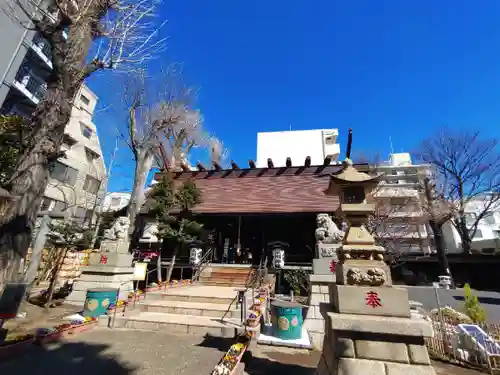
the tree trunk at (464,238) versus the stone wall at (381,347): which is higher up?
the tree trunk at (464,238)

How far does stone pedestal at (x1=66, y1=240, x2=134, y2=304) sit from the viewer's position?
366 inches

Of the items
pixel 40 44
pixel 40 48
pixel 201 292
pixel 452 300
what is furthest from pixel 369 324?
pixel 40 44

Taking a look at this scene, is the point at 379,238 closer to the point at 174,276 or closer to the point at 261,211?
the point at 261,211

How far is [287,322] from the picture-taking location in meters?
6.35

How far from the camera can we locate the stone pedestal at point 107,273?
30.5 feet

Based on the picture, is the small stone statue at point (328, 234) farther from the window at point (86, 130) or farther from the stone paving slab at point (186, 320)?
the window at point (86, 130)

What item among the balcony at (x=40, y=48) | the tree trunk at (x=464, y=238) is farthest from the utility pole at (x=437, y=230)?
the balcony at (x=40, y=48)

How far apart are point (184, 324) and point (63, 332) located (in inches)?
109

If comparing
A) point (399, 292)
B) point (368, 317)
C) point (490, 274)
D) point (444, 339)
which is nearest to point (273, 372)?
point (368, 317)

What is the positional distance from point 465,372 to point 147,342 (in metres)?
7.45

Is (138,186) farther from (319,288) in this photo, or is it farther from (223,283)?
(319,288)

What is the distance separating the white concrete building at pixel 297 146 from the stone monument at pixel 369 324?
2840cm

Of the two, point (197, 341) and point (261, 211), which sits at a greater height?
point (261, 211)

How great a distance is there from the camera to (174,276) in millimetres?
15602
